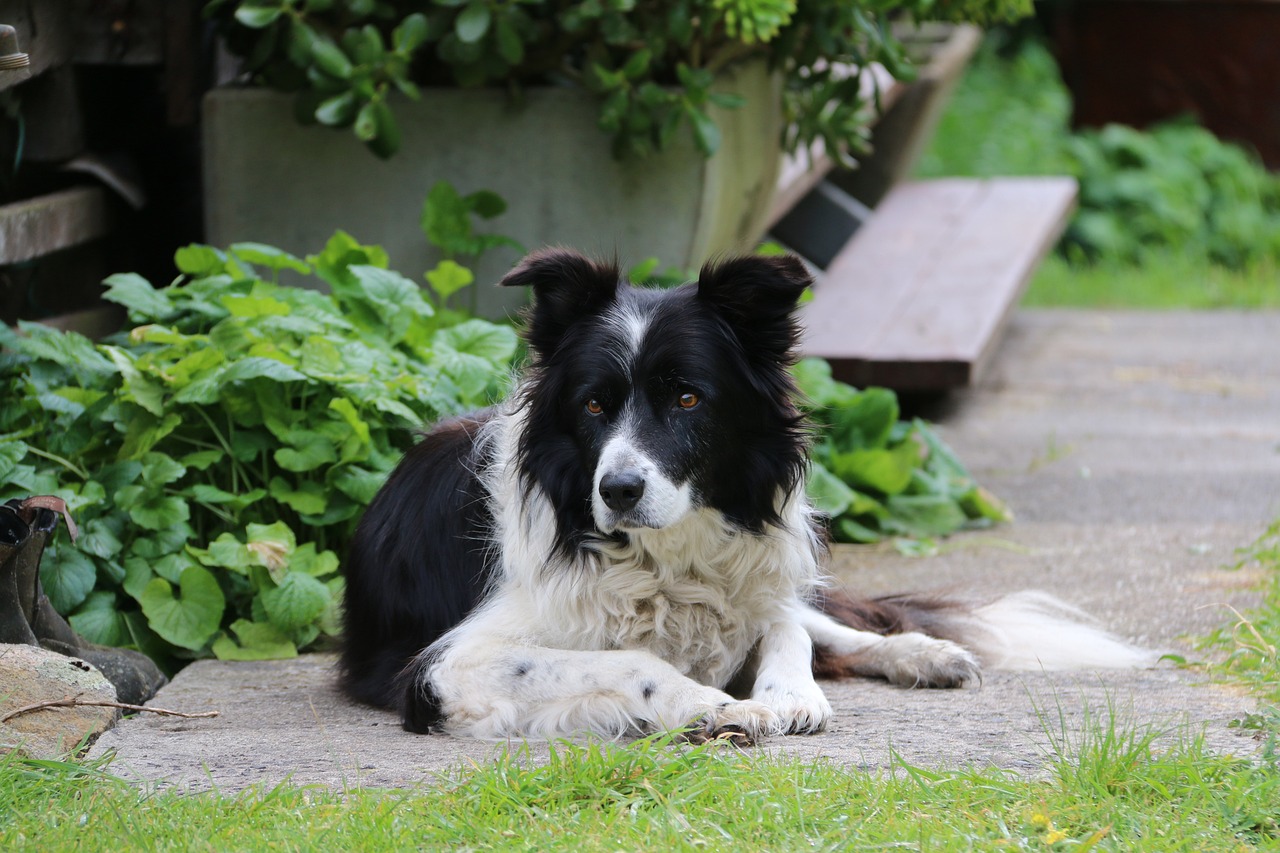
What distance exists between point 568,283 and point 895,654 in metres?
1.28

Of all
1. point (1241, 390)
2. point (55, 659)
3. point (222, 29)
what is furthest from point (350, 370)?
point (1241, 390)

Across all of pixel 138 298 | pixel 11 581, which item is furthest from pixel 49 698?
pixel 138 298

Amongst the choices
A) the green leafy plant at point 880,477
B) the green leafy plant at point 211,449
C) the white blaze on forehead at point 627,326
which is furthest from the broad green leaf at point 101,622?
the green leafy plant at point 880,477

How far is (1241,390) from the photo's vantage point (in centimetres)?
766

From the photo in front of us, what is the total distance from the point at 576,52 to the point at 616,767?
3784 millimetres

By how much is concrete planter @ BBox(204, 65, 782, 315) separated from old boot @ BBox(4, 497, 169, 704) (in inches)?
88.4

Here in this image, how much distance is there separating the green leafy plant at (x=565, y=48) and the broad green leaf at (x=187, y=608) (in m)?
→ 1.75

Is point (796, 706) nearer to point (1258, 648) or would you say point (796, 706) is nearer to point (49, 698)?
point (1258, 648)

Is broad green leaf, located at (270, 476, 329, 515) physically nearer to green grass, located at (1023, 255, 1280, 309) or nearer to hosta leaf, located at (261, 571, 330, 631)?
hosta leaf, located at (261, 571, 330, 631)

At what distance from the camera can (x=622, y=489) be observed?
3094 mm

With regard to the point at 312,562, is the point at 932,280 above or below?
below

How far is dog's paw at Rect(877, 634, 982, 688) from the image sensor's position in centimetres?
364

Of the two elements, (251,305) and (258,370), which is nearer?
(258,370)

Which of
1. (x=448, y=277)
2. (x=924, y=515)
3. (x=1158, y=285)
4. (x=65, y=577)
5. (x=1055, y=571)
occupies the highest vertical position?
(x=448, y=277)
